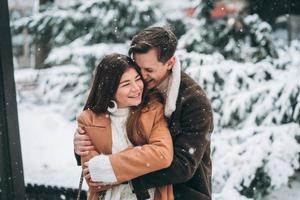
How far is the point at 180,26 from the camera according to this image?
6.83 meters

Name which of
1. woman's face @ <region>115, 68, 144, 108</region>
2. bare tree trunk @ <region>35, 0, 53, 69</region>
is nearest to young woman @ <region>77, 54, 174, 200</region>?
woman's face @ <region>115, 68, 144, 108</region>

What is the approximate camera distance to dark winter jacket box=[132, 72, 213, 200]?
7.29 ft

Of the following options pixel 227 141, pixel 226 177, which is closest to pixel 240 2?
pixel 227 141

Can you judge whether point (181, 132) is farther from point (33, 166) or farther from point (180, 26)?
point (33, 166)

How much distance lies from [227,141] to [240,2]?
2.11 meters

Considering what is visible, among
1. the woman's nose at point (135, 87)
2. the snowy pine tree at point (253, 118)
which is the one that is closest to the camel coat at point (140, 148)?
the woman's nose at point (135, 87)

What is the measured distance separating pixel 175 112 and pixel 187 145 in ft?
0.56

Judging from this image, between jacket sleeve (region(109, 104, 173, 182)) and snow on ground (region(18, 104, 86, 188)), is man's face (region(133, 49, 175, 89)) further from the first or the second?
snow on ground (region(18, 104, 86, 188))

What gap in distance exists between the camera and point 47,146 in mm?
8258

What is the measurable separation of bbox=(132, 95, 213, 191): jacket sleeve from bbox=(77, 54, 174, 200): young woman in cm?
7

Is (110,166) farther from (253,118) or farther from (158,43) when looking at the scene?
(253,118)

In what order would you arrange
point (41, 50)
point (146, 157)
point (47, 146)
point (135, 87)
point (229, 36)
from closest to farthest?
point (146, 157), point (135, 87), point (229, 36), point (47, 146), point (41, 50)

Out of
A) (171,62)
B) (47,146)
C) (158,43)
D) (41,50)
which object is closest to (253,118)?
(171,62)

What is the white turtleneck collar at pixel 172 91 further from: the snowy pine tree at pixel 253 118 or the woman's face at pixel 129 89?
the snowy pine tree at pixel 253 118
